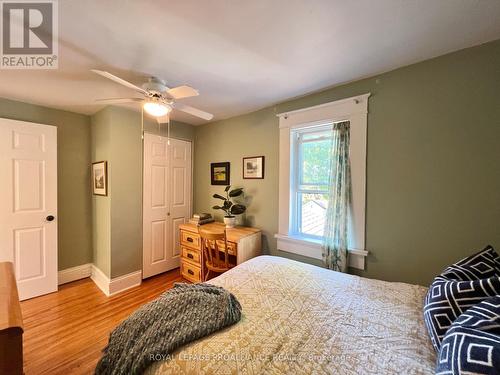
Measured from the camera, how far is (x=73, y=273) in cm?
293

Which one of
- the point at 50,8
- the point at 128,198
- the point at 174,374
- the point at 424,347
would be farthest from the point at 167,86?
the point at 424,347

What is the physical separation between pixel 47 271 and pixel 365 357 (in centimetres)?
346

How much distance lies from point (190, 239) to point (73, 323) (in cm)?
136

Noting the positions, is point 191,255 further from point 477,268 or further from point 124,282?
point 477,268

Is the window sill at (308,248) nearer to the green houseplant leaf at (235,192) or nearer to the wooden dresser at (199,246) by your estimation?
the wooden dresser at (199,246)

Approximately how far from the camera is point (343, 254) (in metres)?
2.00

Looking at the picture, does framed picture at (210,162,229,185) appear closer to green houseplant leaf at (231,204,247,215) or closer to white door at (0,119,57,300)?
green houseplant leaf at (231,204,247,215)

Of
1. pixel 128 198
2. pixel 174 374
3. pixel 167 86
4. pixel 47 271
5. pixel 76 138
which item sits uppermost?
pixel 167 86

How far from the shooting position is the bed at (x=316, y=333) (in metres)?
0.83

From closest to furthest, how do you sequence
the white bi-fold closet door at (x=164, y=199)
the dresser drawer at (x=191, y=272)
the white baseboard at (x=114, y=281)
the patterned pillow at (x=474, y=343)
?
the patterned pillow at (x=474, y=343)
the white baseboard at (x=114, y=281)
the dresser drawer at (x=191, y=272)
the white bi-fold closet door at (x=164, y=199)

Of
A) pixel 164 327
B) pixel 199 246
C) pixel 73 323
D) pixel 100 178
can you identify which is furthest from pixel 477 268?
pixel 100 178

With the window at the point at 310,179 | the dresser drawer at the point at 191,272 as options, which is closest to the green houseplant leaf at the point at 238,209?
the window at the point at 310,179

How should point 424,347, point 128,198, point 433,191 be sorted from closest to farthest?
point 424,347, point 433,191, point 128,198

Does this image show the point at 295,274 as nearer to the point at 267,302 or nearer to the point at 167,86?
the point at 267,302
